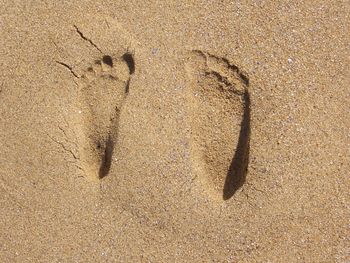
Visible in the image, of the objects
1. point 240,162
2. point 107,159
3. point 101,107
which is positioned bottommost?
point 107,159

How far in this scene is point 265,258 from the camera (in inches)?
62.9

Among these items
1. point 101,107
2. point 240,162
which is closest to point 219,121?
point 240,162

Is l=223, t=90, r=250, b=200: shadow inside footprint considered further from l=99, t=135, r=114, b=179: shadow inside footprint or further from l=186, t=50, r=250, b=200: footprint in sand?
l=99, t=135, r=114, b=179: shadow inside footprint

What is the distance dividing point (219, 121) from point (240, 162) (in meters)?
0.18

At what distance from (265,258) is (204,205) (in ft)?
1.02

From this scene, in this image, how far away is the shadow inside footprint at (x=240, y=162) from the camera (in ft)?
5.18

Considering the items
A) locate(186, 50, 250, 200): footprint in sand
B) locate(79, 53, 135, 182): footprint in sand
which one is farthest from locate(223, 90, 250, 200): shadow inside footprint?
locate(79, 53, 135, 182): footprint in sand

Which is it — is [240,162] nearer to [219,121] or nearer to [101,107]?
[219,121]

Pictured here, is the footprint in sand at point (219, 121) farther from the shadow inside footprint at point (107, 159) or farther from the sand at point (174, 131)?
the shadow inside footprint at point (107, 159)

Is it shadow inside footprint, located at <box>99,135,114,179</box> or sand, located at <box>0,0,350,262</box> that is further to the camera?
shadow inside footprint, located at <box>99,135,114,179</box>

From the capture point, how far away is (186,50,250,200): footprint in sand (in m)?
1.58

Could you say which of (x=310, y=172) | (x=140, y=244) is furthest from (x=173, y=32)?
(x=140, y=244)

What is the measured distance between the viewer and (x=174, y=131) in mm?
1636

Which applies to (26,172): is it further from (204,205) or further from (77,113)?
(204,205)
